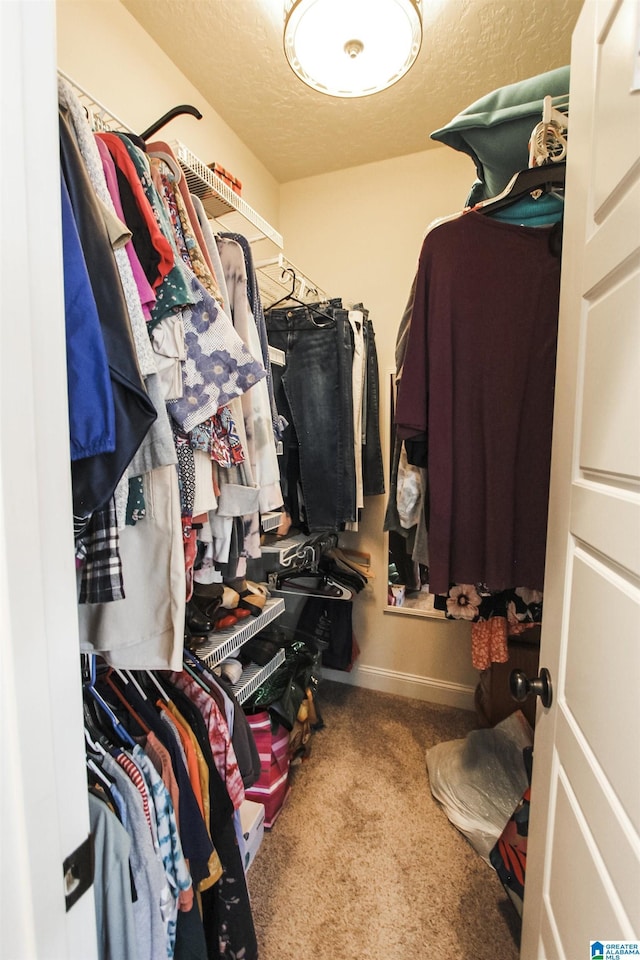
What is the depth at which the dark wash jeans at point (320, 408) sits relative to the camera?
1.77 metres

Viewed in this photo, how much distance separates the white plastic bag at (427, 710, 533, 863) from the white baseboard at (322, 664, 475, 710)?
392mm

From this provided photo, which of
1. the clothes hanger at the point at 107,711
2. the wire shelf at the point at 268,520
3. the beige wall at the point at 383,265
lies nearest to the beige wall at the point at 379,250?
the beige wall at the point at 383,265

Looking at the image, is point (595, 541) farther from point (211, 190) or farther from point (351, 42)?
point (351, 42)

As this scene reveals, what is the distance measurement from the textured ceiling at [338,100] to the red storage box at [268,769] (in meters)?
2.34

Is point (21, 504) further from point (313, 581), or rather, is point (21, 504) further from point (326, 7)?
point (313, 581)

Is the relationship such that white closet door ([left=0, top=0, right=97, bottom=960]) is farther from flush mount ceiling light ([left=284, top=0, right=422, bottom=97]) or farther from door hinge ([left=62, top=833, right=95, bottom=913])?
flush mount ceiling light ([left=284, top=0, right=422, bottom=97])

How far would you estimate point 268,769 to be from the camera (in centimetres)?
148

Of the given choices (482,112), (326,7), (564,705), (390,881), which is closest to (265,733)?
(390,881)

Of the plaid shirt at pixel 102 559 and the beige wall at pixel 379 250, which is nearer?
the plaid shirt at pixel 102 559

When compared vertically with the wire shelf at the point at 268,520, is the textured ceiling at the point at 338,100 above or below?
above

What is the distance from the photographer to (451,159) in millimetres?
1973

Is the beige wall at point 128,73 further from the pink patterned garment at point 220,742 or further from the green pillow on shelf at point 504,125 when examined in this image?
the pink patterned garment at point 220,742

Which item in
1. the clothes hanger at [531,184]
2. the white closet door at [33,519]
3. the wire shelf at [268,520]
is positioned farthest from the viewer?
the wire shelf at [268,520]

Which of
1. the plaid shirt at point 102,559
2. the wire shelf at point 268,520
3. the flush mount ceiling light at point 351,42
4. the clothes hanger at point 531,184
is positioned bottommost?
the wire shelf at point 268,520
